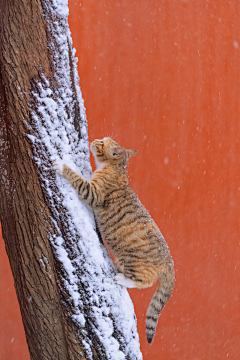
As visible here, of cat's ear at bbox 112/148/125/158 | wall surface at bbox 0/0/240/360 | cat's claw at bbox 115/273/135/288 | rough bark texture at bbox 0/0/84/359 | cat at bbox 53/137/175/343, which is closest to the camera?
rough bark texture at bbox 0/0/84/359

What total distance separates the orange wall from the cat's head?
3.52ft

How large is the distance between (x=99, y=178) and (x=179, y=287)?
7.04 feet

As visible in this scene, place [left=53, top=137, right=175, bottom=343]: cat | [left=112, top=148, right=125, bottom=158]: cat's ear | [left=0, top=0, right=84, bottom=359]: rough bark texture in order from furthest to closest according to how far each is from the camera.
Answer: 1. [left=112, top=148, right=125, bottom=158]: cat's ear
2. [left=53, top=137, right=175, bottom=343]: cat
3. [left=0, top=0, right=84, bottom=359]: rough bark texture

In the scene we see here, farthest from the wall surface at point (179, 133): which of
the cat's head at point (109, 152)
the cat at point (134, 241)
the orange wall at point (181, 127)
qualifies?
the cat at point (134, 241)

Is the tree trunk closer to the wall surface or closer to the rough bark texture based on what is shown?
the rough bark texture

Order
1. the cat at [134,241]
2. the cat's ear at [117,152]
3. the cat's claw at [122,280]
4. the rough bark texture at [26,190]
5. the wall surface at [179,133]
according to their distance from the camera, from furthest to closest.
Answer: the wall surface at [179,133] < the cat's ear at [117,152] < the cat at [134,241] < the cat's claw at [122,280] < the rough bark texture at [26,190]

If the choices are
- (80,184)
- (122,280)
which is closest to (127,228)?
(122,280)

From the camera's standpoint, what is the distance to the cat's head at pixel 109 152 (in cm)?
231

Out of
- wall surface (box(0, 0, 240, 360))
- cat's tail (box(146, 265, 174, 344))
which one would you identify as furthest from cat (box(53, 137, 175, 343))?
wall surface (box(0, 0, 240, 360))

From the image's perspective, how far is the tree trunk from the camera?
1658mm

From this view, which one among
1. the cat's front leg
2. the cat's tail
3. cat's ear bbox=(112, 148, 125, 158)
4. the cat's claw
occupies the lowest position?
the cat's tail

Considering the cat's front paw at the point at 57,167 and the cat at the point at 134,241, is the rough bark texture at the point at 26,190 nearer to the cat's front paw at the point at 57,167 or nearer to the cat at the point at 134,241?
the cat's front paw at the point at 57,167

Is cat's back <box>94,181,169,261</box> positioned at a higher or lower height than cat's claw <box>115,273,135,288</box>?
higher

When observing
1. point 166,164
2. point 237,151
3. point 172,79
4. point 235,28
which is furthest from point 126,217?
point 235,28
